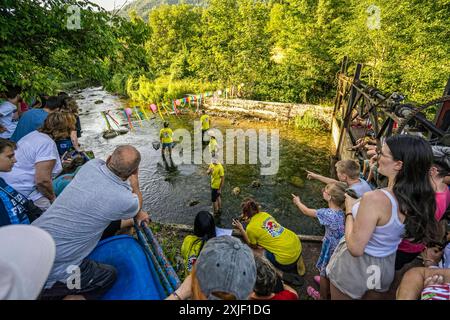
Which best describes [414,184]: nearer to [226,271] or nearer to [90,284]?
[226,271]

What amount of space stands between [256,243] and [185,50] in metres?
28.1

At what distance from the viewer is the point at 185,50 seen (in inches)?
1095

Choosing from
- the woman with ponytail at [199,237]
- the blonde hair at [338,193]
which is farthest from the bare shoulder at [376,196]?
the woman with ponytail at [199,237]

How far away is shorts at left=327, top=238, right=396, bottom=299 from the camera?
211 centimetres

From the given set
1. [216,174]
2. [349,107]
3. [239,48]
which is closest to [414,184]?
[216,174]

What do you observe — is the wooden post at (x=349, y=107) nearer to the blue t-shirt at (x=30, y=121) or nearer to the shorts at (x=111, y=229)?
the shorts at (x=111, y=229)

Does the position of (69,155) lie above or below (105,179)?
below

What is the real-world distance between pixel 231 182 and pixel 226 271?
7.90m

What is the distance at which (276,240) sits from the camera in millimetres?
3795

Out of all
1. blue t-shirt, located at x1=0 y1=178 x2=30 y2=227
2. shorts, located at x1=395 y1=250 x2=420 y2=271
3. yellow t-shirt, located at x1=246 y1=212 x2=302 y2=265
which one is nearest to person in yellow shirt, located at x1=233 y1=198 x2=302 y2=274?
yellow t-shirt, located at x1=246 y1=212 x2=302 y2=265

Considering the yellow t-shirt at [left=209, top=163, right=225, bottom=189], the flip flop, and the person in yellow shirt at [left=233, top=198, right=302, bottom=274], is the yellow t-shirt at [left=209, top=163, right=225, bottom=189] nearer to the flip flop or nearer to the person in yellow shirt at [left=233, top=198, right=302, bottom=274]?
the person in yellow shirt at [left=233, top=198, right=302, bottom=274]

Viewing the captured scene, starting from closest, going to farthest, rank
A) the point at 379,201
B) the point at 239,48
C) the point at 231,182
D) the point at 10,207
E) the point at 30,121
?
1. the point at 379,201
2. the point at 10,207
3. the point at 30,121
4. the point at 231,182
5. the point at 239,48
